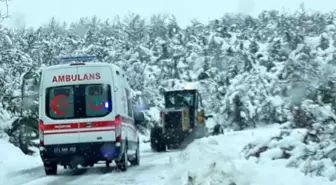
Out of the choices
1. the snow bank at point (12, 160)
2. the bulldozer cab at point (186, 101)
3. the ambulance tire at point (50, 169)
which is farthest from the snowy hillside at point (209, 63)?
the ambulance tire at point (50, 169)

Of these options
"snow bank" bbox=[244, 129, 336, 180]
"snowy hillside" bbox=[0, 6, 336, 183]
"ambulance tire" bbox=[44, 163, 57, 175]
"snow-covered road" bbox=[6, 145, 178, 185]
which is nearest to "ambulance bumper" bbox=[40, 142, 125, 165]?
"ambulance tire" bbox=[44, 163, 57, 175]

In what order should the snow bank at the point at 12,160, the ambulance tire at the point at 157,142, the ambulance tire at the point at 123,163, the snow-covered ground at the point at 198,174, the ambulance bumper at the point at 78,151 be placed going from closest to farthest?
the snow-covered ground at the point at 198,174 < the ambulance bumper at the point at 78,151 < the ambulance tire at the point at 123,163 < the snow bank at the point at 12,160 < the ambulance tire at the point at 157,142

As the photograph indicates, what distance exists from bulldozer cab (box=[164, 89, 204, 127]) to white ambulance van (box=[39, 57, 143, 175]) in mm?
14801

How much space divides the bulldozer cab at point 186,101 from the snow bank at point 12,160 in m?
10.3

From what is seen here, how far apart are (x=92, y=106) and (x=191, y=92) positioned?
50.0 ft

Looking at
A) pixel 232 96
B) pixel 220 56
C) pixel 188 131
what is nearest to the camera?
pixel 188 131

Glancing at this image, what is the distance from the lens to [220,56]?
2388 inches

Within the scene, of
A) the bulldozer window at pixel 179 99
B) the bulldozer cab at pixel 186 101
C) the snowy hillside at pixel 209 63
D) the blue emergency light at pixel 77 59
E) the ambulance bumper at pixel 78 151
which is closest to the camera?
the ambulance bumper at pixel 78 151

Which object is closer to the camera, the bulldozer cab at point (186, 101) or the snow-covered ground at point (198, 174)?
the snow-covered ground at point (198, 174)

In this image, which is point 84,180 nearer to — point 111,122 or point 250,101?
point 111,122

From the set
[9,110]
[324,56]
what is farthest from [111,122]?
[324,56]

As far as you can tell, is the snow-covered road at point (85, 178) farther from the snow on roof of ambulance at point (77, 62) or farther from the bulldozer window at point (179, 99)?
the bulldozer window at point (179, 99)

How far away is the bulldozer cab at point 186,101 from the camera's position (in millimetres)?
30180

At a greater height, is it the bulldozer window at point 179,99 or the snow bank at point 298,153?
the bulldozer window at point 179,99
